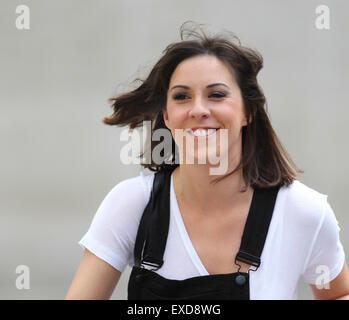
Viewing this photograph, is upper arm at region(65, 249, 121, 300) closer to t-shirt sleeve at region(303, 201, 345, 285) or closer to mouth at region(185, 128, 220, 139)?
mouth at region(185, 128, 220, 139)

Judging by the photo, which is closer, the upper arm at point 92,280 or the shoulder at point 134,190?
the upper arm at point 92,280

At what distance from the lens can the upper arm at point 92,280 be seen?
2.08 m

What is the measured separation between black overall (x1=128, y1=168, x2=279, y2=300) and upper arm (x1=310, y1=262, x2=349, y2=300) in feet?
1.04

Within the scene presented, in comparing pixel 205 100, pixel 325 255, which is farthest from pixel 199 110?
pixel 325 255

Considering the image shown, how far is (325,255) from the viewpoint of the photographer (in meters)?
2.06

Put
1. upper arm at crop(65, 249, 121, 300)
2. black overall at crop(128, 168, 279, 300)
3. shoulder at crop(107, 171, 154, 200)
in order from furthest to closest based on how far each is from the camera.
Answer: shoulder at crop(107, 171, 154, 200) → upper arm at crop(65, 249, 121, 300) → black overall at crop(128, 168, 279, 300)

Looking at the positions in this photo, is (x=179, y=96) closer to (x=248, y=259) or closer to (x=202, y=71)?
(x=202, y=71)

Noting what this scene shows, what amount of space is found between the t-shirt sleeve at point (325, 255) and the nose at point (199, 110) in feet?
1.87

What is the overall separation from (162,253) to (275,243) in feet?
1.36

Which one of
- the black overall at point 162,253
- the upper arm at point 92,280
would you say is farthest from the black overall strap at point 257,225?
A: the upper arm at point 92,280

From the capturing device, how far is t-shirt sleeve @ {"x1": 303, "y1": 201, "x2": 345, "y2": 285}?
205 centimetres

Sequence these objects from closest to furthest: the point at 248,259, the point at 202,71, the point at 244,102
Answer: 1. the point at 248,259
2. the point at 202,71
3. the point at 244,102

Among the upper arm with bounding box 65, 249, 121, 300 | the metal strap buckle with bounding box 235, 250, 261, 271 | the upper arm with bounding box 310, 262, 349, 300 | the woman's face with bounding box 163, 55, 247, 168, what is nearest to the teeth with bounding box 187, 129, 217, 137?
the woman's face with bounding box 163, 55, 247, 168

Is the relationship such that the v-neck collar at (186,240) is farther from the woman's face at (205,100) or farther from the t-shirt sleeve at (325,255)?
the t-shirt sleeve at (325,255)
